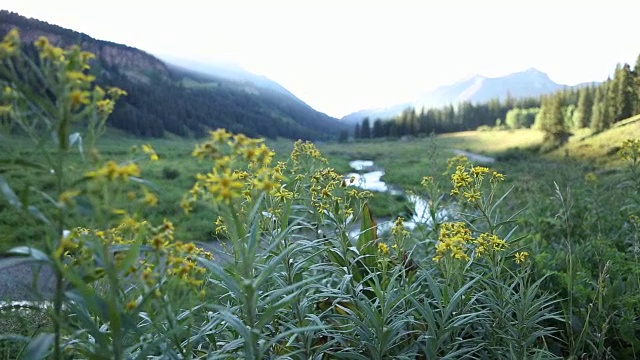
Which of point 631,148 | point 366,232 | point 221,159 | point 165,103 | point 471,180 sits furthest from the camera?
point 165,103

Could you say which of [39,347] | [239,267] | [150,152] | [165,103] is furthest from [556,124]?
[165,103]

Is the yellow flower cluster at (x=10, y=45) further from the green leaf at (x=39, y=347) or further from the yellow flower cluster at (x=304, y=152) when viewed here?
the yellow flower cluster at (x=304, y=152)

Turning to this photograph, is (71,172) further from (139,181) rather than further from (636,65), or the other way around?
(636,65)

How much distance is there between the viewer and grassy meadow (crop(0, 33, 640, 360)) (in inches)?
52.8

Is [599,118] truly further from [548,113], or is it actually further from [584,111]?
[584,111]

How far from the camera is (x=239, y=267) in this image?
1958mm

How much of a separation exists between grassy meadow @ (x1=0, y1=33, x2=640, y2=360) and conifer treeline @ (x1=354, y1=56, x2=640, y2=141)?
3904cm

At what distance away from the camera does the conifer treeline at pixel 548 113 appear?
166 ft

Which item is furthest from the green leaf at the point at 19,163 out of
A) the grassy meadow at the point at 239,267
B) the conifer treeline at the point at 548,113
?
the conifer treeline at the point at 548,113

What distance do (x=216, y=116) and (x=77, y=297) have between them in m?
133

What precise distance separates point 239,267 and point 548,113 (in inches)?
2548

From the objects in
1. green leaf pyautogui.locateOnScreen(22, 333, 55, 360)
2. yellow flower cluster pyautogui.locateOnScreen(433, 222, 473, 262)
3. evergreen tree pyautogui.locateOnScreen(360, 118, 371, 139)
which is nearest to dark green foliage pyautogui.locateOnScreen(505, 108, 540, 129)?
evergreen tree pyautogui.locateOnScreen(360, 118, 371, 139)

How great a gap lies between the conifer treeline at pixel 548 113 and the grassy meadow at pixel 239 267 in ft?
128

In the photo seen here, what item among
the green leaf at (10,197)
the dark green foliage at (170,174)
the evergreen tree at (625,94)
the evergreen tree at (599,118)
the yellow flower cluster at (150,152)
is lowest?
the dark green foliage at (170,174)
